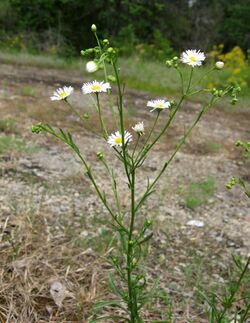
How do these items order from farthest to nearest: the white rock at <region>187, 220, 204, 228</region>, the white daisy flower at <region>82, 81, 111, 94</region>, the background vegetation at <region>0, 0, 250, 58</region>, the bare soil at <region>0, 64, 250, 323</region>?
the background vegetation at <region>0, 0, 250, 58</region>, the white rock at <region>187, 220, 204, 228</region>, the bare soil at <region>0, 64, 250, 323</region>, the white daisy flower at <region>82, 81, 111, 94</region>

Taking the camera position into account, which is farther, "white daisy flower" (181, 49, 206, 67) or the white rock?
the white rock

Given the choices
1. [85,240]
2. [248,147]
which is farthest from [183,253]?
[248,147]

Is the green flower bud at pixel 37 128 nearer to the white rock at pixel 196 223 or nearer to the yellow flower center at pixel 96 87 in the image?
the yellow flower center at pixel 96 87

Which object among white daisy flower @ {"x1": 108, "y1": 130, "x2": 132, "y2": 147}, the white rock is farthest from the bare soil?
white daisy flower @ {"x1": 108, "y1": 130, "x2": 132, "y2": 147}

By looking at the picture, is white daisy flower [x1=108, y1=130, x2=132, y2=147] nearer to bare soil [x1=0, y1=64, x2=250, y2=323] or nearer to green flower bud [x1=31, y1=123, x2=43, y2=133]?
green flower bud [x1=31, y1=123, x2=43, y2=133]

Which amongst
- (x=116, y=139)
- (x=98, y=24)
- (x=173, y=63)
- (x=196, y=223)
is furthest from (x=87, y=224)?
(x=98, y=24)

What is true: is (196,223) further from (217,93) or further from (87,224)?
(217,93)

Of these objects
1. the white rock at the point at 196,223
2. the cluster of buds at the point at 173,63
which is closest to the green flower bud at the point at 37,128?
the cluster of buds at the point at 173,63

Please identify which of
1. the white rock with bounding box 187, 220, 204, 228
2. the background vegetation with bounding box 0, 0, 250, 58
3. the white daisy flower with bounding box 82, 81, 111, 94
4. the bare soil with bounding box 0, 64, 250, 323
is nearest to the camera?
the white daisy flower with bounding box 82, 81, 111, 94
